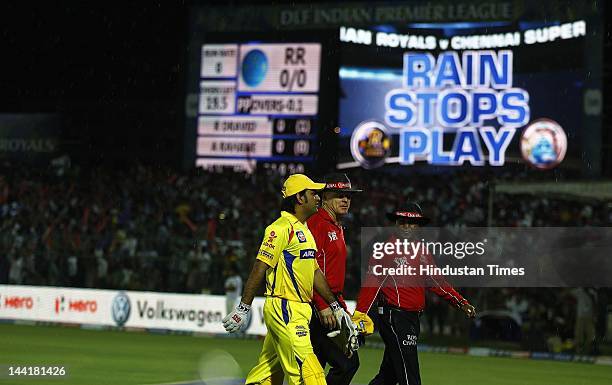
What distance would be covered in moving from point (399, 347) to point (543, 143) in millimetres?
22609

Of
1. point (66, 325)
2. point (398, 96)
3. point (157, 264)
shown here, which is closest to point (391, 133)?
point (398, 96)

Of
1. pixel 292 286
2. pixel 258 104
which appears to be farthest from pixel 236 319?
pixel 258 104

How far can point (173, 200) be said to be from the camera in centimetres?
3472

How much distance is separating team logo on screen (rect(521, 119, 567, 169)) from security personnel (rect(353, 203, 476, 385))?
71.3 ft

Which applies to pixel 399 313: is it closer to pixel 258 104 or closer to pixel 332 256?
pixel 332 256

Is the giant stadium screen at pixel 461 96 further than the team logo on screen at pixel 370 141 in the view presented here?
No

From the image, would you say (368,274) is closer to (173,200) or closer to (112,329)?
(112,329)

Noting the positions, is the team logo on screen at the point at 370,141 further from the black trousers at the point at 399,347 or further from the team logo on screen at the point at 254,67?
the black trousers at the point at 399,347

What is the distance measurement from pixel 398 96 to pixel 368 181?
2735mm

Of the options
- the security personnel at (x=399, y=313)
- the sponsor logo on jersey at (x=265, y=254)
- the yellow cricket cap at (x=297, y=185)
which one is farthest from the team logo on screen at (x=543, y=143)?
the sponsor logo on jersey at (x=265, y=254)

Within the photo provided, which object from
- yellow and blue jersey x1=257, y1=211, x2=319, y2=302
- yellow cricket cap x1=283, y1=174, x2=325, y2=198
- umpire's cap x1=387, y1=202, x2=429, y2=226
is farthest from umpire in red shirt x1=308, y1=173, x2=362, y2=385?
umpire's cap x1=387, y1=202, x2=429, y2=226

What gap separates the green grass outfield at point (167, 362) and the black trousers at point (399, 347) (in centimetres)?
448

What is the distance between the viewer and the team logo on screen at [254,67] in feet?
115

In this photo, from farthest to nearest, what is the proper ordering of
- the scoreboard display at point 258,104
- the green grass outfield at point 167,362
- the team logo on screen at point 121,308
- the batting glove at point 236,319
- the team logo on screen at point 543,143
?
1. the scoreboard display at point 258,104
2. the team logo on screen at point 543,143
3. the team logo on screen at point 121,308
4. the green grass outfield at point 167,362
5. the batting glove at point 236,319
